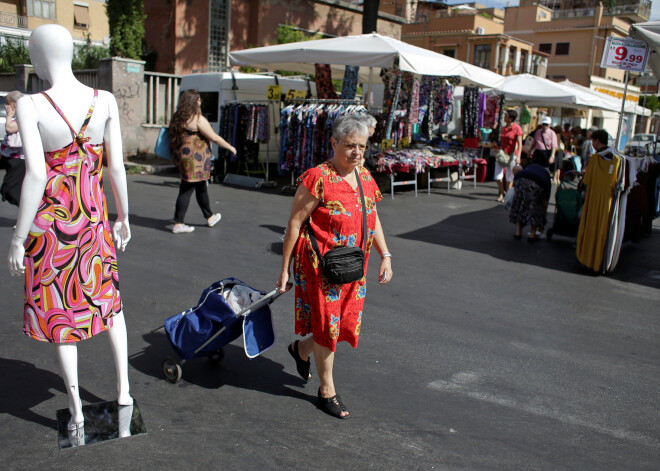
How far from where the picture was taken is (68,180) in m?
2.82

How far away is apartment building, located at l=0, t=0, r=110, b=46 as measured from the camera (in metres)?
40.1

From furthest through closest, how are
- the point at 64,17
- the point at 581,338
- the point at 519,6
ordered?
the point at 519,6 → the point at 64,17 → the point at 581,338

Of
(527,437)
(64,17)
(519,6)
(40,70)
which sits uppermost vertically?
(519,6)

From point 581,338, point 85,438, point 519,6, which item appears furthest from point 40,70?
point 519,6

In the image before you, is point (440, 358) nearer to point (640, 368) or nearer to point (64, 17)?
point (640, 368)

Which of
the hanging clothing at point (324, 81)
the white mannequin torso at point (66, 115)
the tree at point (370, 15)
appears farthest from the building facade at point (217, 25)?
the white mannequin torso at point (66, 115)

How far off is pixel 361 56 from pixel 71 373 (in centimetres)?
854

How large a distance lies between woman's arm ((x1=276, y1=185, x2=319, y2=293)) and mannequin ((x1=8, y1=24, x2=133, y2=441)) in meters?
0.88

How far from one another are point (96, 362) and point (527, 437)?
2698mm

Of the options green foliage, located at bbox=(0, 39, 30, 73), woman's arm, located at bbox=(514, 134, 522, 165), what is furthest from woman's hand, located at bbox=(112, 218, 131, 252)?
green foliage, located at bbox=(0, 39, 30, 73)

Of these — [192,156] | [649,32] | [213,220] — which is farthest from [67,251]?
[649,32]

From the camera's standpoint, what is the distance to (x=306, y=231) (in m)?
3.26

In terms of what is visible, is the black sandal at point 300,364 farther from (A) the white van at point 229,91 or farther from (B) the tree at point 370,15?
(B) the tree at point 370,15

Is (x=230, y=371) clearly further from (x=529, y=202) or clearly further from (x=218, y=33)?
(x=218, y=33)
